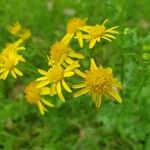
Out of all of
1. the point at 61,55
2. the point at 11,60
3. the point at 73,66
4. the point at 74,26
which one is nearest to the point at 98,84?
the point at 73,66

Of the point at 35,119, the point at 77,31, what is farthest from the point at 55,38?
the point at 77,31

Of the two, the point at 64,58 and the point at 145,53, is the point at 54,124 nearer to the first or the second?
the point at 64,58

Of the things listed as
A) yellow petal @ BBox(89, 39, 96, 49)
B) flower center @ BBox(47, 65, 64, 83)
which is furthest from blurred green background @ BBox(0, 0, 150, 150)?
flower center @ BBox(47, 65, 64, 83)

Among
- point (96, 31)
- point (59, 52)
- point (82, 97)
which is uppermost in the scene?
point (96, 31)

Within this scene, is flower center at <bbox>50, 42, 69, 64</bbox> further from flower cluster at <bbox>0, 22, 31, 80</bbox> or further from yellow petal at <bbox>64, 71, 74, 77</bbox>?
flower cluster at <bbox>0, 22, 31, 80</bbox>

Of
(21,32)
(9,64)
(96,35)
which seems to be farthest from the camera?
(21,32)

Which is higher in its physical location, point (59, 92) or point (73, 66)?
point (73, 66)

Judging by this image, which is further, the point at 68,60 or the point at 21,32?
the point at 21,32

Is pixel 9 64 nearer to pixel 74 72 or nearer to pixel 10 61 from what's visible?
pixel 10 61
